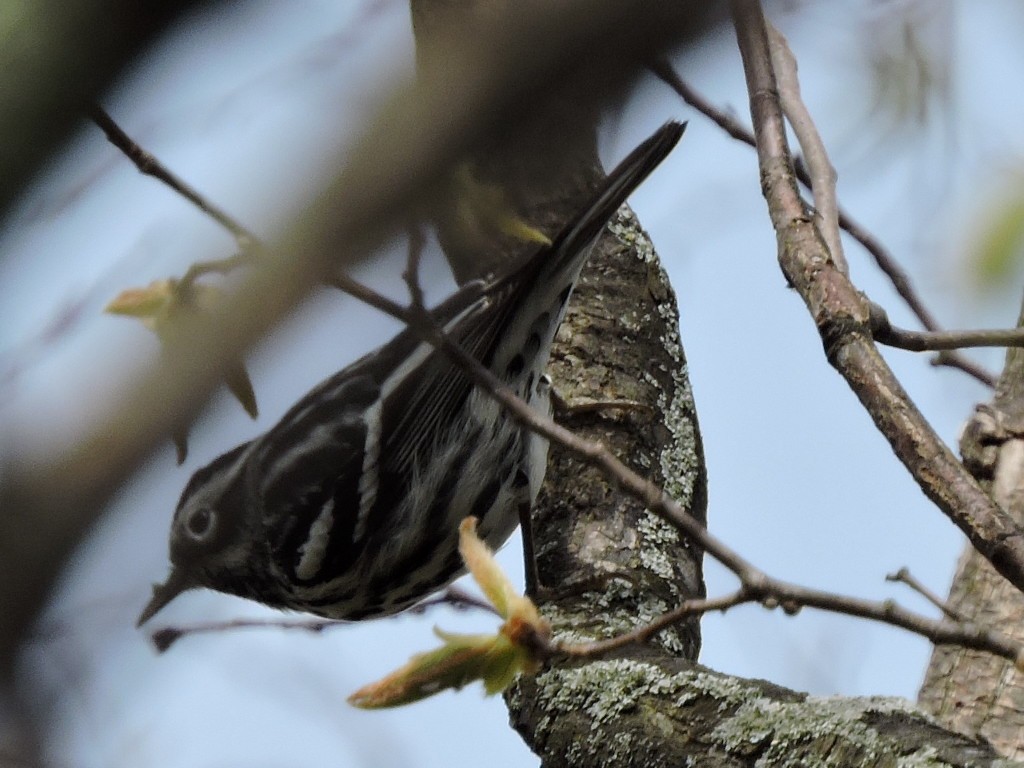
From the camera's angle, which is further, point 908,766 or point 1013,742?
point 1013,742

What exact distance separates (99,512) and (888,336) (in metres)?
1.73

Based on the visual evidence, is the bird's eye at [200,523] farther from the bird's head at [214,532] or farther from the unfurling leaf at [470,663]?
the unfurling leaf at [470,663]

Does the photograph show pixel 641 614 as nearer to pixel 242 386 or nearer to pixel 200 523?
pixel 200 523

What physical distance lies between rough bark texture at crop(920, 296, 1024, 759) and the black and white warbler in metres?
1.11

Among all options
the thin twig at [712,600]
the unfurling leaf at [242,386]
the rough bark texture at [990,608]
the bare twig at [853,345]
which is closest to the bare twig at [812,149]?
the bare twig at [853,345]

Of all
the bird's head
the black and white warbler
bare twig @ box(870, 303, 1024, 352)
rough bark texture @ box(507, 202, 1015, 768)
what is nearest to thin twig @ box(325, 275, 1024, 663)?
rough bark texture @ box(507, 202, 1015, 768)

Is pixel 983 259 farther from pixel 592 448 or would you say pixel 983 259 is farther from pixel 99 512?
pixel 99 512

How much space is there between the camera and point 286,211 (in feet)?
2.36

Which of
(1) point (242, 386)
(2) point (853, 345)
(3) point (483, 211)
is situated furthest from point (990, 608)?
(1) point (242, 386)

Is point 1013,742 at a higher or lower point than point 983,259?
lower

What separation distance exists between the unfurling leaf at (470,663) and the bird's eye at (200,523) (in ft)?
5.96

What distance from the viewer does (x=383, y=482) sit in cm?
351

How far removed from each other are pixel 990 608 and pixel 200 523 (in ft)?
6.95

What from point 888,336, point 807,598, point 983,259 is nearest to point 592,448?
point 807,598
